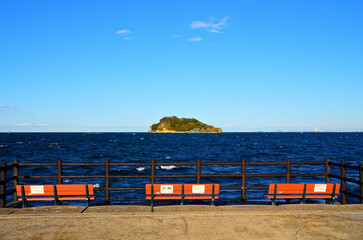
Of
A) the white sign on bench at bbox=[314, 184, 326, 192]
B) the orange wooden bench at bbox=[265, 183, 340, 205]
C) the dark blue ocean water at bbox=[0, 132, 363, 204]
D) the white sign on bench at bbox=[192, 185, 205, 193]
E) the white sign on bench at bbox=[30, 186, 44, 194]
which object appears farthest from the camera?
the dark blue ocean water at bbox=[0, 132, 363, 204]

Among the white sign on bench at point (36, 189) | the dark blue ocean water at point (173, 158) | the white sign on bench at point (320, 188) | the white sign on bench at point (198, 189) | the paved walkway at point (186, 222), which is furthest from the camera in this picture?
the dark blue ocean water at point (173, 158)

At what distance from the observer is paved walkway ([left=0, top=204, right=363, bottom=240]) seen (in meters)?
7.22

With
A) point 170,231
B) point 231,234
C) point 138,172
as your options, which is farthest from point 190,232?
point 138,172

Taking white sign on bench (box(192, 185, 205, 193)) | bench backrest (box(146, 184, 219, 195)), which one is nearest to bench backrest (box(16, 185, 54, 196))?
bench backrest (box(146, 184, 219, 195))

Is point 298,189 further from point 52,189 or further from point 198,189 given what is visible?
point 52,189

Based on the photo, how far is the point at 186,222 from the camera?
26.8 ft

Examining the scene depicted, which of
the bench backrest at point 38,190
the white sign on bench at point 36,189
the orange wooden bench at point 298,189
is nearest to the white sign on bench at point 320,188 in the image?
the orange wooden bench at point 298,189

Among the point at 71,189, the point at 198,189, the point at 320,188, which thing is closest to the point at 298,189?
the point at 320,188

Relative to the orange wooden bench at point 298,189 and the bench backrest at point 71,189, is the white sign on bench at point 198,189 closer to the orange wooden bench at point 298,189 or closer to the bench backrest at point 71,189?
the orange wooden bench at point 298,189

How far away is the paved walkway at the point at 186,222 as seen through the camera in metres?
7.22

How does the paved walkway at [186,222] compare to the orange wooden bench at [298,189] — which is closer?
the paved walkway at [186,222]

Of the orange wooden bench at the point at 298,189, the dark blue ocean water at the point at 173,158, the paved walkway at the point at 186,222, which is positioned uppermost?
the orange wooden bench at the point at 298,189

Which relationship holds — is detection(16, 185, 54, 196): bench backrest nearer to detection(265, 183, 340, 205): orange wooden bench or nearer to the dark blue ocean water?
the dark blue ocean water

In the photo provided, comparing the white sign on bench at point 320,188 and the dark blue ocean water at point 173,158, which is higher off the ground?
the white sign on bench at point 320,188
